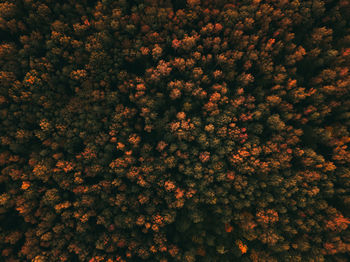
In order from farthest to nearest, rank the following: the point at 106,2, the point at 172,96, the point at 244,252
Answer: the point at 244,252
the point at 172,96
the point at 106,2

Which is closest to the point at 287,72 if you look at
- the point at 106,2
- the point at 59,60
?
the point at 106,2

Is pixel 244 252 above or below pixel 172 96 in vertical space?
below

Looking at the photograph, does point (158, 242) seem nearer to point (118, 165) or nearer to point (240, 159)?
point (118, 165)

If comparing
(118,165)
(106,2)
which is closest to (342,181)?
(118,165)

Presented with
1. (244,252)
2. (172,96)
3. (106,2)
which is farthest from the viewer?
(244,252)

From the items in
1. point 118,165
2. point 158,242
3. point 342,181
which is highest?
point 118,165

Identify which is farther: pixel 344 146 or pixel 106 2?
pixel 344 146
